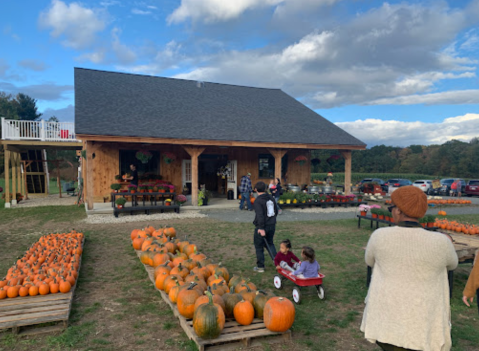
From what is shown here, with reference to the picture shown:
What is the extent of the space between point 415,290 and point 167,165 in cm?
1600

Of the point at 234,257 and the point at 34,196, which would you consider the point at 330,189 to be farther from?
the point at 34,196

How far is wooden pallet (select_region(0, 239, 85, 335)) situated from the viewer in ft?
13.4

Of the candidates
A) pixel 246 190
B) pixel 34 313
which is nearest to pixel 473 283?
pixel 34 313

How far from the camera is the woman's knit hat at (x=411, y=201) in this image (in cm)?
227

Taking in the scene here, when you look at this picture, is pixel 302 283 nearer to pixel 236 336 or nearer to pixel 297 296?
pixel 297 296

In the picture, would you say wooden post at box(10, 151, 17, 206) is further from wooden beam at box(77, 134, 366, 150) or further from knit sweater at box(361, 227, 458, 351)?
knit sweater at box(361, 227, 458, 351)

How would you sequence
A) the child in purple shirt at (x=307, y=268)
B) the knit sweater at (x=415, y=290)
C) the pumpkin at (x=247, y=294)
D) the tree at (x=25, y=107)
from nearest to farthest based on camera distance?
the knit sweater at (x=415, y=290) < the pumpkin at (x=247, y=294) < the child in purple shirt at (x=307, y=268) < the tree at (x=25, y=107)

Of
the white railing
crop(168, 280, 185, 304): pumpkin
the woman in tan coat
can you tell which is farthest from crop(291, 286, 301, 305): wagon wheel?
the white railing

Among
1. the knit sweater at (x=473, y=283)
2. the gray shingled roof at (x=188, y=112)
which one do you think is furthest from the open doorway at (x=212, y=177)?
the knit sweater at (x=473, y=283)

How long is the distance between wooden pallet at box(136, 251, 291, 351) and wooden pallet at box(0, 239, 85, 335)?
1540 millimetres

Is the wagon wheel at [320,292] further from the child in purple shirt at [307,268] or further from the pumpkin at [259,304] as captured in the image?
the pumpkin at [259,304]

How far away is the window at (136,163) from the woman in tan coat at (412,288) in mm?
15621

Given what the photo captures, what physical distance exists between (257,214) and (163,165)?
12014 millimetres

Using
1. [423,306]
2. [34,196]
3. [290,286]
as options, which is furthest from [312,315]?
[34,196]
